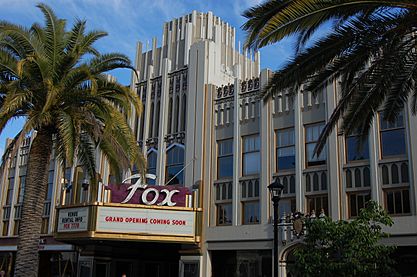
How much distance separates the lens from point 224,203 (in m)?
30.3

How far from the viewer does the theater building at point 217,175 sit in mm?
25219

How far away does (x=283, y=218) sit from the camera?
1072 inches

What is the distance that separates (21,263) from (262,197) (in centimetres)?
1365

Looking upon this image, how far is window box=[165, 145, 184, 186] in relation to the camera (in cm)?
3253

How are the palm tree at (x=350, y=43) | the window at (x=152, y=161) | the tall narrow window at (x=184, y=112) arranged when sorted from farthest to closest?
the window at (x=152, y=161) → the tall narrow window at (x=184, y=112) → the palm tree at (x=350, y=43)

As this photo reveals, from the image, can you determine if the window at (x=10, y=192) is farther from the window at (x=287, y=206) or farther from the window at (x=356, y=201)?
the window at (x=356, y=201)

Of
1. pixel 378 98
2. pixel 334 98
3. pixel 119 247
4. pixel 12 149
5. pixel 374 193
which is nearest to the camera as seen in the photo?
pixel 378 98

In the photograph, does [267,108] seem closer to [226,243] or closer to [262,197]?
[262,197]

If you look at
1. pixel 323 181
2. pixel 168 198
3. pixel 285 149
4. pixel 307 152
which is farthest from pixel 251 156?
pixel 168 198

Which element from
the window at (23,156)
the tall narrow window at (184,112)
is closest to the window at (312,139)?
the tall narrow window at (184,112)

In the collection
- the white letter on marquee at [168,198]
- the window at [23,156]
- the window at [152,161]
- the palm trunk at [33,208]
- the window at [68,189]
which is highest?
the window at [23,156]

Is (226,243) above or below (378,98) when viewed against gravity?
below

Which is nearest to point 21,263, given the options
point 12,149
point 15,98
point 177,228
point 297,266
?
point 12,149

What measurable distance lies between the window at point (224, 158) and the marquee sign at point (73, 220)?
7.78 metres
